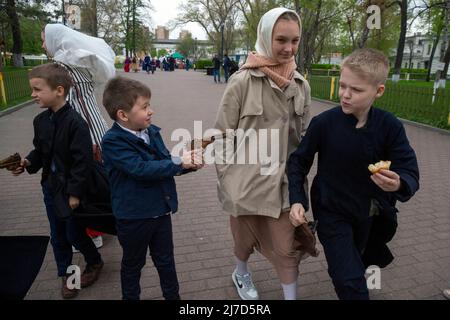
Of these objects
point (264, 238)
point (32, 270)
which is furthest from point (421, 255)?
point (32, 270)

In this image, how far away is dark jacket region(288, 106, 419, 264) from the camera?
6.15 feet

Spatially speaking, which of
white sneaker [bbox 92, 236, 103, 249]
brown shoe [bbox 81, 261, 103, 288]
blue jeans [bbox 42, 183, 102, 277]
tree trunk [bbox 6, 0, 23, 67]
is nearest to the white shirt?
blue jeans [bbox 42, 183, 102, 277]

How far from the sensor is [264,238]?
2.41 m

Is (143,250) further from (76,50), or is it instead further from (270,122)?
(76,50)

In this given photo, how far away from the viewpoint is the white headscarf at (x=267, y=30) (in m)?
2.03

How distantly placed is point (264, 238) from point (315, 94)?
14822 mm

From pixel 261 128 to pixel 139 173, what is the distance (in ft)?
2.49

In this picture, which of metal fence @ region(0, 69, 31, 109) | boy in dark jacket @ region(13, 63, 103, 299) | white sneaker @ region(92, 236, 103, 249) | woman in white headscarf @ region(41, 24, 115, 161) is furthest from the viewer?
metal fence @ region(0, 69, 31, 109)

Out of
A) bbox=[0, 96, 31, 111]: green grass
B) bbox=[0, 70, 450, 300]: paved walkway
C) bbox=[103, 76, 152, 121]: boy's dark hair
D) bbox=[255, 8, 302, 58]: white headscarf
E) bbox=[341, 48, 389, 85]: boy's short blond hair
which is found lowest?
bbox=[0, 70, 450, 300]: paved walkway

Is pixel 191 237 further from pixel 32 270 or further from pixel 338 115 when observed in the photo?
pixel 338 115

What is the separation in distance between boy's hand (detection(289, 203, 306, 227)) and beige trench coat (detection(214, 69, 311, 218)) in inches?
5.3

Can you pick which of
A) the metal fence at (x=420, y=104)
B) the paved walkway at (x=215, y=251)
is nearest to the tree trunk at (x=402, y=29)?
the metal fence at (x=420, y=104)

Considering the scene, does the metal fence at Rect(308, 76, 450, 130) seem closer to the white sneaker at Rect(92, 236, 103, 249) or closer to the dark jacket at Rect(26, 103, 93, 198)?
the white sneaker at Rect(92, 236, 103, 249)

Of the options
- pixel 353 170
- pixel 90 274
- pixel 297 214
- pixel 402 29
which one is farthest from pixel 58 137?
pixel 402 29
